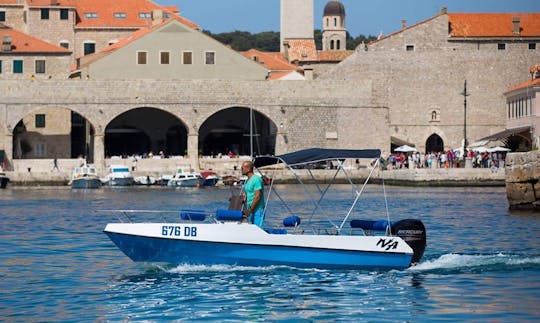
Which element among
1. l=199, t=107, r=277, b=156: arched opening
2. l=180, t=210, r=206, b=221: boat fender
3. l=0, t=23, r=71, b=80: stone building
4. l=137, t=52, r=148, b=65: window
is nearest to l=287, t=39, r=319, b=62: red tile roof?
l=199, t=107, r=277, b=156: arched opening

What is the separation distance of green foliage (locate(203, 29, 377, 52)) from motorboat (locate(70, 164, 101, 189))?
81.0 m

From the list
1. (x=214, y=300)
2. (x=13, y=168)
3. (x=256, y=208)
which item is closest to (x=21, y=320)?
(x=214, y=300)

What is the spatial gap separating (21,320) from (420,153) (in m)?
52.9

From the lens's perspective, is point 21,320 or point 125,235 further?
point 125,235

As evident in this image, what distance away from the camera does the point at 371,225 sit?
773 inches

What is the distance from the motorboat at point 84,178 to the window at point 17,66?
9.41 metres

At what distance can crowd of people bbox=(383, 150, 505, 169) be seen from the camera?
5897 cm

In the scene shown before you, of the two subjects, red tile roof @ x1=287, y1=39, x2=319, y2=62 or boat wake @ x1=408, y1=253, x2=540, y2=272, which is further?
red tile roof @ x1=287, y1=39, x2=319, y2=62

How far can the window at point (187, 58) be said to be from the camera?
210 ft

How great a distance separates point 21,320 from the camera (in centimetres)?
1577

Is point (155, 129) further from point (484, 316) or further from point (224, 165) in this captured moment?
point (484, 316)

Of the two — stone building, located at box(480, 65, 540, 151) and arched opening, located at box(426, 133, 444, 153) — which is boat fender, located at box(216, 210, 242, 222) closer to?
stone building, located at box(480, 65, 540, 151)

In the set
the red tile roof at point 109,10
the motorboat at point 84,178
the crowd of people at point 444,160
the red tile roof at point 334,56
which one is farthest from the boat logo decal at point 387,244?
the red tile roof at point 334,56

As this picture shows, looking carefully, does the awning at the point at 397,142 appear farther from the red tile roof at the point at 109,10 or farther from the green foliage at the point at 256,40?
the green foliage at the point at 256,40
